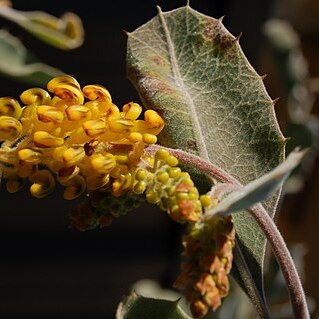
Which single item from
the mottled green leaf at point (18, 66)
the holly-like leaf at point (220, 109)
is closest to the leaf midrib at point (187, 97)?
the holly-like leaf at point (220, 109)

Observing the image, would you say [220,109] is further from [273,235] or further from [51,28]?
[51,28]

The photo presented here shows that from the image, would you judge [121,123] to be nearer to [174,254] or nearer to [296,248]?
[296,248]

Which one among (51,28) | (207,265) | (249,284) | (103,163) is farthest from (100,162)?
(51,28)

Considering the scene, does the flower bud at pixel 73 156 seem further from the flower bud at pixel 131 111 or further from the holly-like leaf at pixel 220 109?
the holly-like leaf at pixel 220 109

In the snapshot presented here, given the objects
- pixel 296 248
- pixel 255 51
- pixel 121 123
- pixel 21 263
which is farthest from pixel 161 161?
pixel 21 263

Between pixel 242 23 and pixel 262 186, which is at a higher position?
pixel 262 186
